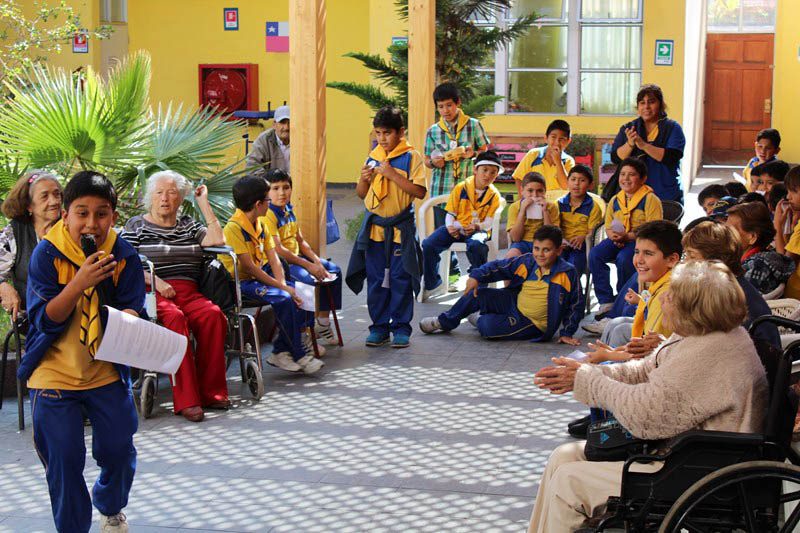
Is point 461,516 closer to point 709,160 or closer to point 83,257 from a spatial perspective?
point 83,257

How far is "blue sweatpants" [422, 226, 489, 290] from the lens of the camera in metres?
8.58

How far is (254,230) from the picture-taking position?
6.73 metres

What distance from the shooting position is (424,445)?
5441 millimetres

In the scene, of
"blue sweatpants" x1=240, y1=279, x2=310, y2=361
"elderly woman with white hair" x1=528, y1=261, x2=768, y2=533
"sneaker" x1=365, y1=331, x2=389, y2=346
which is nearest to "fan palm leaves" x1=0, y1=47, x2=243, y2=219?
"blue sweatpants" x1=240, y1=279, x2=310, y2=361

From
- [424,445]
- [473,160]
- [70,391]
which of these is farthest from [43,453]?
[473,160]

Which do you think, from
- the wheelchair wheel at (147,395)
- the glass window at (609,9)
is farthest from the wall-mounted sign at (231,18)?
the wheelchair wheel at (147,395)

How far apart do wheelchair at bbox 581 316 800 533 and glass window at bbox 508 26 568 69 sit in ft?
43.3

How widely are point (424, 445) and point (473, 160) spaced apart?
4382mm

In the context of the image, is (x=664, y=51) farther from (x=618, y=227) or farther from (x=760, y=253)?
(x=760, y=253)

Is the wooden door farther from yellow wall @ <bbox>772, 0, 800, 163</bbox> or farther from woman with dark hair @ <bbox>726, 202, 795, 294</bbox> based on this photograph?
woman with dark hair @ <bbox>726, 202, 795, 294</bbox>

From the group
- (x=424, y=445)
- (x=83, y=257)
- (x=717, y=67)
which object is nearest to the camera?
(x=83, y=257)

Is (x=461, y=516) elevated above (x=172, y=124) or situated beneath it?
situated beneath

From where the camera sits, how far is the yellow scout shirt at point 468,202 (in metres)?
8.62

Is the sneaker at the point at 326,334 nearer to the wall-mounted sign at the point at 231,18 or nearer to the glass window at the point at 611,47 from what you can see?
the glass window at the point at 611,47
